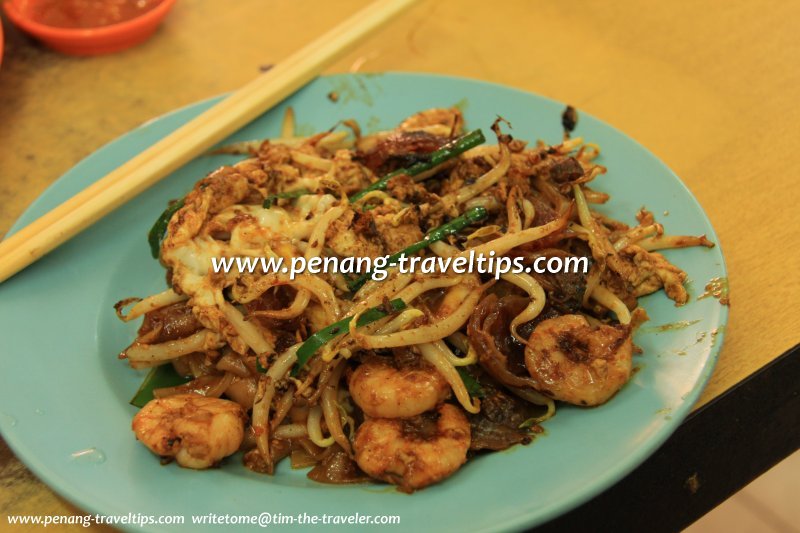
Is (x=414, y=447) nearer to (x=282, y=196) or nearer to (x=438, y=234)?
(x=438, y=234)

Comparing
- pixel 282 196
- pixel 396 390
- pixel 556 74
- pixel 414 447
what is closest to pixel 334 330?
pixel 396 390

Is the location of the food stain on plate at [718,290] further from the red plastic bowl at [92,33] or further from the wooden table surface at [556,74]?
the red plastic bowl at [92,33]

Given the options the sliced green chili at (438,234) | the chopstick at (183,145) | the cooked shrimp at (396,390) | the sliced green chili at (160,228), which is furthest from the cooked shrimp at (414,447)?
the chopstick at (183,145)

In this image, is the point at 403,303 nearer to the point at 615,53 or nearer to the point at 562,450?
the point at 562,450

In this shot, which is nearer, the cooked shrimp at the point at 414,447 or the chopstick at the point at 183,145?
the cooked shrimp at the point at 414,447

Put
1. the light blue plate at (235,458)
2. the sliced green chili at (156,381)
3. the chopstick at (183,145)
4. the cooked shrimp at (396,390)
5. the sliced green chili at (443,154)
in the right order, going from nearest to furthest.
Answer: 1. the light blue plate at (235,458)
2. the cooked shrimp at (396,390)
3. the sliced green chili at (156,381)
4. the chopstick at (183,145)
5. the sliced green chili at (443,154)

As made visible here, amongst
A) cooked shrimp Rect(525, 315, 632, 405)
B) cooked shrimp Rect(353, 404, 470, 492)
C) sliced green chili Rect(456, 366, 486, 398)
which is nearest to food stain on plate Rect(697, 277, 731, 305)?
cooked shrimp Rect(525, 315, 632, 405)

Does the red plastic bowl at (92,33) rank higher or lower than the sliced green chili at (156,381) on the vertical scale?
higher
